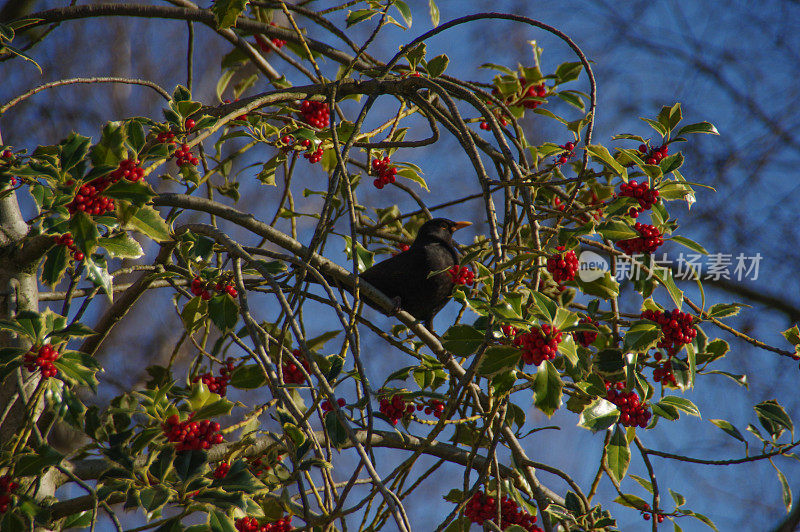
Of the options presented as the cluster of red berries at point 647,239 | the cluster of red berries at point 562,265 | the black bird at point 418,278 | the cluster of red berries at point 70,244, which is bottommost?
the cluster of red berries at point 70,244

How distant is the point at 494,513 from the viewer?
6.35 ft

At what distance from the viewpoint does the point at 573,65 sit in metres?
2.55

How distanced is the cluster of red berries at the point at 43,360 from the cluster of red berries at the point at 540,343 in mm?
1075

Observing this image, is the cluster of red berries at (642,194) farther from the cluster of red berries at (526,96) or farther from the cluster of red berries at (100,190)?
the cluster of red berries at (100,190)

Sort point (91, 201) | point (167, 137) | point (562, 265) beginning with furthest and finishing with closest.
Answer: point (167, 137)
point (562, 265)
point (91, 201)

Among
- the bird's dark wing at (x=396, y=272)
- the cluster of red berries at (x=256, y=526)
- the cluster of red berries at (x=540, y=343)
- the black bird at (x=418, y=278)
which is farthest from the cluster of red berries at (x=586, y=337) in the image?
the bird's dark wing at (x=396, y=272)

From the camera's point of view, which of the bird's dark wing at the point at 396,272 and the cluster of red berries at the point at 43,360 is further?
the bird's dark wing at the point at 396,272

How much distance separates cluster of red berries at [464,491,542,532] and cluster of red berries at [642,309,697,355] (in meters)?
0.64

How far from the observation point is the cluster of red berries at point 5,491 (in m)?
1.53

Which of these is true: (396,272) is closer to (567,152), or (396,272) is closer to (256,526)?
(567,152)

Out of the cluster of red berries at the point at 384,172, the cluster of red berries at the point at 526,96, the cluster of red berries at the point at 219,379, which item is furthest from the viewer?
the cluster of red berries at the point at 526,96

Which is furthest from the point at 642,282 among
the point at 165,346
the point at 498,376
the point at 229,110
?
the point at 165,346

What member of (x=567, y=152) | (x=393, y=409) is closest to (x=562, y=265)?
(x=567, y=152)

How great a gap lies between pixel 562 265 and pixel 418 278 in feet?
4.65
